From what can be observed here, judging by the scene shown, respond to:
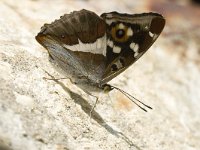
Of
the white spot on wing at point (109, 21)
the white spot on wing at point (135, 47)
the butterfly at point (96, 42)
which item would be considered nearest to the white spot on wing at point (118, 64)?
the butterfly at point (96, 42)

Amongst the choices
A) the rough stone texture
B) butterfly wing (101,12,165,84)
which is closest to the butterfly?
butterfly wing (101,12,165,84)

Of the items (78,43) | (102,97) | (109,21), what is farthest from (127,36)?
(102,97)

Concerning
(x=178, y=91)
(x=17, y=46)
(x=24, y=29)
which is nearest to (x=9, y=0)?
(x=24, y=29)

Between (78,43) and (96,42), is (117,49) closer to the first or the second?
(96,42)

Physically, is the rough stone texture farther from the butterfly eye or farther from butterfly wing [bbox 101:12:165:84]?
the butterfly eye

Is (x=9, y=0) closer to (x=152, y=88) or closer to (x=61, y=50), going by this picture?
(x=61, y=50)

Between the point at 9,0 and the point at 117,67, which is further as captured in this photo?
the point at 9,0
